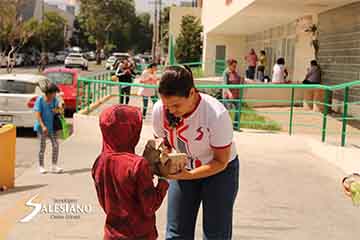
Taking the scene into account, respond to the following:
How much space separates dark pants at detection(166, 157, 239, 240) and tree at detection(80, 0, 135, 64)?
6504cm

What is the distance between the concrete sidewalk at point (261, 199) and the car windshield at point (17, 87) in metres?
2.68

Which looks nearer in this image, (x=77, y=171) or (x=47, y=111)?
(x=47, y=111)

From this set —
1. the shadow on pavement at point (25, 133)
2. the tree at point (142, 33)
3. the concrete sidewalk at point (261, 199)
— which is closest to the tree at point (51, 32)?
the tree at point (142, 33)

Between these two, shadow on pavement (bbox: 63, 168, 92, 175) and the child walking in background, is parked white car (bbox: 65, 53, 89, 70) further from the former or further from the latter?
the child walking in background

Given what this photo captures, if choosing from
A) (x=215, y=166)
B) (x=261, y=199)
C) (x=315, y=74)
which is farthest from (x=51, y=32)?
(x=215, y=166)

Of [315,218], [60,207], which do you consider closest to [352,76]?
[315,218]

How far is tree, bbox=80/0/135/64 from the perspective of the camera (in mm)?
67188

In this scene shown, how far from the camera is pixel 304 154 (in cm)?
995

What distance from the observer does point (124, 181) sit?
3057 mm

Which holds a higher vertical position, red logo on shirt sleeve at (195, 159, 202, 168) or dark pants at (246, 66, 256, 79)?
dark pants at (246, 66, 256, 79)

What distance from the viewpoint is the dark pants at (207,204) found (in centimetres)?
348

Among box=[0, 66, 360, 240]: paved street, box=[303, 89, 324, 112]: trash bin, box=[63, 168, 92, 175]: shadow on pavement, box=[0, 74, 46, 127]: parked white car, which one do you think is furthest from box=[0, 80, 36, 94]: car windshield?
box=[303, 89, 324, 112]: trash bin

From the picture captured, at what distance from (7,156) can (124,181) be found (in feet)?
14.5

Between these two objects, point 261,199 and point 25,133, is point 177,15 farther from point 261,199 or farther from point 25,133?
point 261,199
